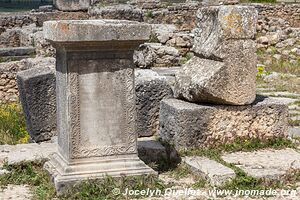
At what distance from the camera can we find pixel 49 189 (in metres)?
5.74

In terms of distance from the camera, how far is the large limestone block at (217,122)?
6758mm

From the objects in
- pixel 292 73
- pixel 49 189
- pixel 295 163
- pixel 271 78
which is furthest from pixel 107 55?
pixel 292 73

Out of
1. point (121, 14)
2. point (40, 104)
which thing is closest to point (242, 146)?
point (40, 104)

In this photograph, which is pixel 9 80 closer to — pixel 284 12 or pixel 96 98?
pixel 96 98

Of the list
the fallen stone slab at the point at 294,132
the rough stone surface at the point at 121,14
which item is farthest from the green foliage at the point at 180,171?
the rough stone surface at the point at 121,14

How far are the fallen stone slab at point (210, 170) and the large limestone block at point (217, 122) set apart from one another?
0.32 metres

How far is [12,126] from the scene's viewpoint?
30.2 feet

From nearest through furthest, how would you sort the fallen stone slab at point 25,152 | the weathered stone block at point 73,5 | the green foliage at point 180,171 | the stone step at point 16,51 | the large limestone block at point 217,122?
the green foliage at point 180,171 → the fallen stone slab at point 25,152 → the large limestone block at point 217,122 → the stone step at point 16,51 → the weathered stone block at point 73,5

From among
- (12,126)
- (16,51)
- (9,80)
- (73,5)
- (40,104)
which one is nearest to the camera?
(40,104)

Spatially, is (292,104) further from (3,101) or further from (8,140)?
(3,101)

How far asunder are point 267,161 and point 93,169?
2014 millimetres

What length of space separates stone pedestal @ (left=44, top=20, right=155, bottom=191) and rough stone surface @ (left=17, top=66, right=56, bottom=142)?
2.11m

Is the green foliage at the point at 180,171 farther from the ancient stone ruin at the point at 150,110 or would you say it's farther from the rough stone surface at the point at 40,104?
the rough stone surface at the point at 40,104

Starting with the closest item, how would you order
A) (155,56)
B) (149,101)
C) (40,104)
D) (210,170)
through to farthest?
(210,170)
(149,101)
(40,104)
(155,56)
